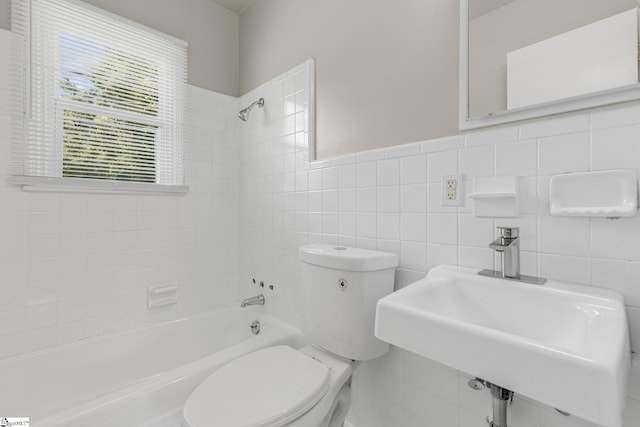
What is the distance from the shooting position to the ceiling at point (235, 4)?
85.6 inches

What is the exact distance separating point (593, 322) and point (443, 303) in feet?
1.21

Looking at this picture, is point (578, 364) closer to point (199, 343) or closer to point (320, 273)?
point (320, 273)

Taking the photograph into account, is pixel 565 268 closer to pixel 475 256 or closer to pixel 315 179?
pixel 475 256

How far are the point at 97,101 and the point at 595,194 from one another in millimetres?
2286

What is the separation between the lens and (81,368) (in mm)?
1569

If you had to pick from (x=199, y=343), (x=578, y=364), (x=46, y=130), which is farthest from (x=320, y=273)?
(x=46, y=130)

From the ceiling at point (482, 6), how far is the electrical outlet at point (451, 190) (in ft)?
1.87

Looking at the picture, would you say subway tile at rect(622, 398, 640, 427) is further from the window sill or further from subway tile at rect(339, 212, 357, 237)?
the window sill

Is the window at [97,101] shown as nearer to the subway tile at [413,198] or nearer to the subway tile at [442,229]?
the subway tile at [413,198]

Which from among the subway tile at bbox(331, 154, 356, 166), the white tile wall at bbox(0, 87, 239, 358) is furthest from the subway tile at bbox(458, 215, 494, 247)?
the white tile wall at bbox(0, 87, 239, 358)

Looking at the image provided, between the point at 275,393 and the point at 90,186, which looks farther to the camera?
the point at 90,186

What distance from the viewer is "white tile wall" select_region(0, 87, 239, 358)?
151 centimetres

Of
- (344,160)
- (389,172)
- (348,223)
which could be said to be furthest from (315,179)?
(389,172)

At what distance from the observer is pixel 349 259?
118 centimetres
